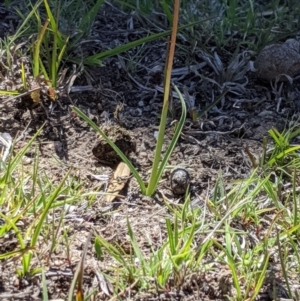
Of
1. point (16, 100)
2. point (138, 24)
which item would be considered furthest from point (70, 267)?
point (138, 24)

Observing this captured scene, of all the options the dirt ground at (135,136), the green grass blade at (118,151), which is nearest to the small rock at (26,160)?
the dirt ground at (135,136)

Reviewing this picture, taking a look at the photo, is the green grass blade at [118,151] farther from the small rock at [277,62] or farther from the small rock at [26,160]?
the small rock at [277,62]

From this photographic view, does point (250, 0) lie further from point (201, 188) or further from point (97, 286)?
point (97, 286)

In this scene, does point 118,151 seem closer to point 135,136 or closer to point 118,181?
point 118,181

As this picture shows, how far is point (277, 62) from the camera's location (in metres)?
2.03

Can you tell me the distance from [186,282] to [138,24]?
1.18 metres

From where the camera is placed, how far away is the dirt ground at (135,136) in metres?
1.37

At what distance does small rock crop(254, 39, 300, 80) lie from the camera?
6.66 ft

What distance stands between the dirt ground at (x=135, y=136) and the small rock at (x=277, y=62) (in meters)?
0.04

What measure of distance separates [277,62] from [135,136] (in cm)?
55

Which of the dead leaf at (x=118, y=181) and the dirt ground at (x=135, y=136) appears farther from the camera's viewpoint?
the dead leaf at (x=118, y=181)

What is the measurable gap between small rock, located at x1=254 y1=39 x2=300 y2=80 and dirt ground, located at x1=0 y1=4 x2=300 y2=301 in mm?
38

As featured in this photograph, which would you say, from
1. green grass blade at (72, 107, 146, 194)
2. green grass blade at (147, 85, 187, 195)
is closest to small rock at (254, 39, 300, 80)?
green grass blade at (147, 85, 187, 195)

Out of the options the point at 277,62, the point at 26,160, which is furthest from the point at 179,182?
the point at 277,62
